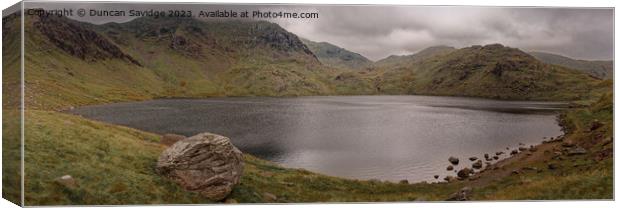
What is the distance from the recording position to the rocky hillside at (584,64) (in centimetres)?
3017

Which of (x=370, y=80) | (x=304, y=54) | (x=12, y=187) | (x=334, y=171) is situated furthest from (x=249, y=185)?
(x=370, y=80)

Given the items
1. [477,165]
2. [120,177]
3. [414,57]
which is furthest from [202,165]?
[414,57]

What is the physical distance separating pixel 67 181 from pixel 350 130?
21.2 meters

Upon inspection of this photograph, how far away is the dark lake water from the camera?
108 feet

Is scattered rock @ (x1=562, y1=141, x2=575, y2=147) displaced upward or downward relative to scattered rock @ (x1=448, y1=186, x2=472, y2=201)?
upward

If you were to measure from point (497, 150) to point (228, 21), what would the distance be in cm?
2001

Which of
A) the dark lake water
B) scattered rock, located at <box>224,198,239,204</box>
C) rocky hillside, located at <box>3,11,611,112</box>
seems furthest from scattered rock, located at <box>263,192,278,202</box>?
rocky hillside, located at <box>3,11,611,112</box>

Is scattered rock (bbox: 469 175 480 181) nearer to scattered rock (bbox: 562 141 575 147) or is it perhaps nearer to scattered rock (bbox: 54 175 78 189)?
scattered rock (bbox: 562 141 575 147)

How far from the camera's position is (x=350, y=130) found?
39250mm

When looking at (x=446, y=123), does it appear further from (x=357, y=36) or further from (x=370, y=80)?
(x=357, y=36)

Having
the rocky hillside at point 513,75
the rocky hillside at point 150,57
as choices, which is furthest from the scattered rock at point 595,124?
the rocky hillside at point 150,57

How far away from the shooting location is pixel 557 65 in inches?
1356

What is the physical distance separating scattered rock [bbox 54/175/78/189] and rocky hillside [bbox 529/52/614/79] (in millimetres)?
26908

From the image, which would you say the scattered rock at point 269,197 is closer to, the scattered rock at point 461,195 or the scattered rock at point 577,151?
the scattered rock at point 461,195
